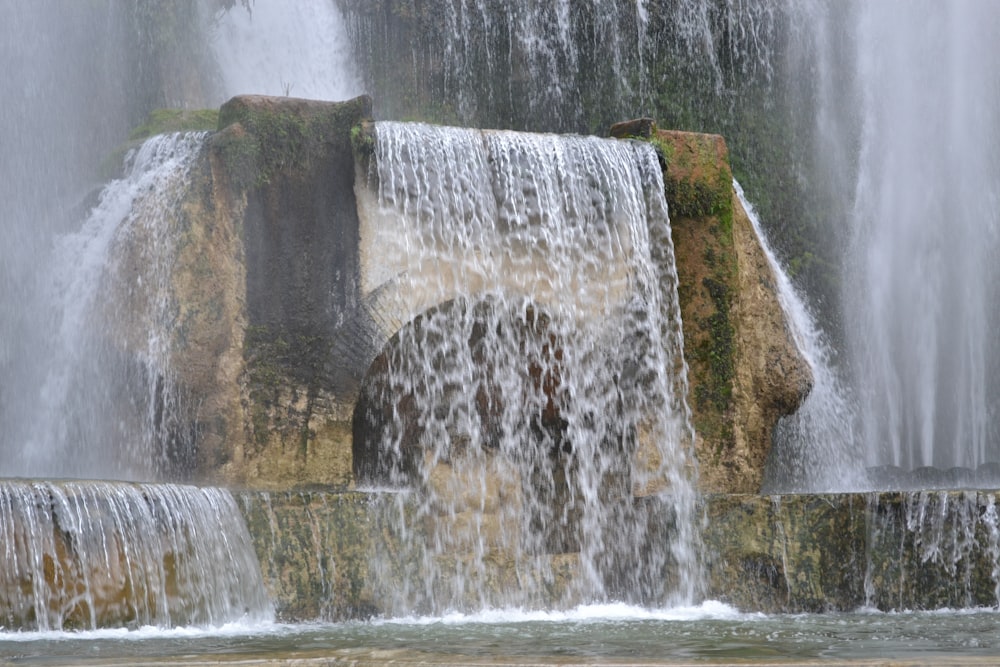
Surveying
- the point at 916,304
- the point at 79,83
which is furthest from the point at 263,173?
the point at 916,304

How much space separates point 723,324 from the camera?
10.3 m

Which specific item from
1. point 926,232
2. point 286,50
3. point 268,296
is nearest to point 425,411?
point 268,296

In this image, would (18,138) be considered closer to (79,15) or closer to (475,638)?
(79,15)

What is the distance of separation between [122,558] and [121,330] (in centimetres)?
251

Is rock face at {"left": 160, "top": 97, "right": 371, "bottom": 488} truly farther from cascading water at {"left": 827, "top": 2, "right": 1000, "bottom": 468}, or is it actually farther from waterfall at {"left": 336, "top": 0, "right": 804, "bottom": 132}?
cascading water at {"left": 827, "top": 2, "right": 1000, "bottom": 468}

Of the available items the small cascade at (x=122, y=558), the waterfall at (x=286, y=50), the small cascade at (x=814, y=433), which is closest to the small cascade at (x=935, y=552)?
the small cascade at (x=814, y=433)

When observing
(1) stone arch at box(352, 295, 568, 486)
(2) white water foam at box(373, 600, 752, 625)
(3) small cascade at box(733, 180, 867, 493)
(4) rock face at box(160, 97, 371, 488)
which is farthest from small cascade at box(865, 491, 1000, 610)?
(4) rock face at box(160, 97, 371, 488)

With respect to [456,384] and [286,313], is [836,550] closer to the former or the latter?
[456,384]

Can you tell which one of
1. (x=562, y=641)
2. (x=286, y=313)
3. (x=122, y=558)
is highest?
(x=286, y=313)

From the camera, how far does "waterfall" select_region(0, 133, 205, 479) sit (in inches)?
365

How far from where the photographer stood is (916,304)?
15.9 metres

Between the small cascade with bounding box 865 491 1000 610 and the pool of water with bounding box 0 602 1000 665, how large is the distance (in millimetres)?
228

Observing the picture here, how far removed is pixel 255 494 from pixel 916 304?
32.6 ft

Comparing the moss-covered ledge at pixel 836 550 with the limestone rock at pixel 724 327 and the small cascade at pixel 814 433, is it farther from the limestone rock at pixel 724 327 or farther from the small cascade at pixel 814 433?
the small cascade at pixel 814 433
